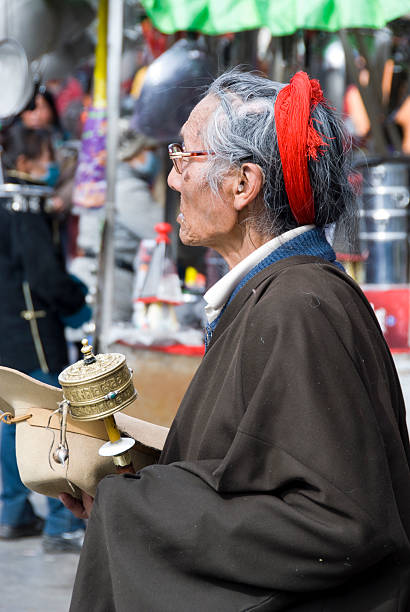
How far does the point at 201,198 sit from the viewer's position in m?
1.55

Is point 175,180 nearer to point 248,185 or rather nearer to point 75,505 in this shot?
point 248,185

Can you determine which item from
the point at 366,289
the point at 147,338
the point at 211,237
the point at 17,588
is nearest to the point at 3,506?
the point at 17,588

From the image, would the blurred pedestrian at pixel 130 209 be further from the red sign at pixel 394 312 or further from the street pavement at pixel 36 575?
the red sign at pixel 394 312

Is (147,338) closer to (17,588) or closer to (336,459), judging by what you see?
(17,588)

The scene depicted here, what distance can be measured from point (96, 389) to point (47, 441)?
0.18 meters

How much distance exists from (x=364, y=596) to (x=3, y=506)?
10.4ft

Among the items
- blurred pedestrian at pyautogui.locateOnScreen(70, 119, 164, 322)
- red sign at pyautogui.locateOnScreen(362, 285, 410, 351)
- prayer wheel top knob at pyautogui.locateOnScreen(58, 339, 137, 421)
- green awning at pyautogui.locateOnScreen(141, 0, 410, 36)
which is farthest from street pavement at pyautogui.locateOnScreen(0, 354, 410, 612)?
prayer wheel top knob at pyautogui.locateOnScreen(58, 339, 137, 421)

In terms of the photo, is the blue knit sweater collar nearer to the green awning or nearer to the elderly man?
the elderly man

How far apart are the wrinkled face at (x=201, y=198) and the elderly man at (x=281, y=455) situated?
65 millimetres

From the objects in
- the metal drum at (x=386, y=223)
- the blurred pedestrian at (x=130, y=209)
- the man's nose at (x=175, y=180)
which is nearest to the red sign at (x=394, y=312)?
the metal drum at (x=386, y=223)

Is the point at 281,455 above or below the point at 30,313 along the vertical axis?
above

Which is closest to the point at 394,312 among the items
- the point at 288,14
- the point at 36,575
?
the point at 288,14

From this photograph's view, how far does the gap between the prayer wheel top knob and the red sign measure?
96.5 inches

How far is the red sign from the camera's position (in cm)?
381
